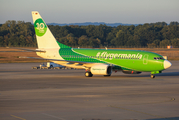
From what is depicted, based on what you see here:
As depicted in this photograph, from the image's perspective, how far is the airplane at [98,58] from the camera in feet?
145

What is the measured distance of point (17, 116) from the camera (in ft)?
60.2

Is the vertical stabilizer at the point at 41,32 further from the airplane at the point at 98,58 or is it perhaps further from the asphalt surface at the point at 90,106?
the asphalt surface at the point at 90,106

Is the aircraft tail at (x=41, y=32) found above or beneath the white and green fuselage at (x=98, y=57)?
above

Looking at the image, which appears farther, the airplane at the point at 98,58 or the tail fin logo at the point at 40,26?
the tail fin logo at the point at 40,26

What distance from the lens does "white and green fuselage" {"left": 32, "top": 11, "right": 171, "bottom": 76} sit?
44.1 meters

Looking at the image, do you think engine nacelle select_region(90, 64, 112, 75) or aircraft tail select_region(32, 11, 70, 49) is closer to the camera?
engine nacelle select_region(90, 64, 112, 75)

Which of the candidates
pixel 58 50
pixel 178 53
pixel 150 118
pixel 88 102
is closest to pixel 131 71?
pixel 58 50

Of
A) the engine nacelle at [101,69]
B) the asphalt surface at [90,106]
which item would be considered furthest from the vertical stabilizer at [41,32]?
the asphalt surface at [90,106]

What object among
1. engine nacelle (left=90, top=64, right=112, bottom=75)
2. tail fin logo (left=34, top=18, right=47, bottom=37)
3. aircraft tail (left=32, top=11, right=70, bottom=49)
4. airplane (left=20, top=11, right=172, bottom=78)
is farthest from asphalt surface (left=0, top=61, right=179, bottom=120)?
tail fin logo (left=34, top=18, right=47, bottom=37)

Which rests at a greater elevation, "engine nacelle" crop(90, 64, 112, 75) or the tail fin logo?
the tail fin logo

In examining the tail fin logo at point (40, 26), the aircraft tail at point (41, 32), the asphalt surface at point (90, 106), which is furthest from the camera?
the tail fin logo at point (40, 26)

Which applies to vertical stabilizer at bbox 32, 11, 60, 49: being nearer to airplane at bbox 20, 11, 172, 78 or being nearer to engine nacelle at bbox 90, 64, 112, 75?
airplane at bbox 20, 11, 172, 78

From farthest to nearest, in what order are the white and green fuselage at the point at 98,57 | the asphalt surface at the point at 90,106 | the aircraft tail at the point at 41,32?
the aircraft tail at the point at 41,32 < the white and green fuselage at the point at 98,57 < the asphalt surface at the point at 90,106

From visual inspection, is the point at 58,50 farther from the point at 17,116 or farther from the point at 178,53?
the point at 178,53
